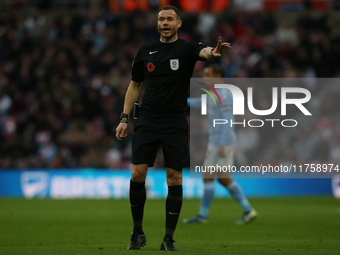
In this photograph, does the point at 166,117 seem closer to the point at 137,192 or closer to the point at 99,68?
the point at 137,192

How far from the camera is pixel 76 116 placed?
1927cm

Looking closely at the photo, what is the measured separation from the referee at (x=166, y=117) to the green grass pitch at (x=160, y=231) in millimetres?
515

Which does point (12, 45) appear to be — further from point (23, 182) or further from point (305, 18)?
point (305, 18)

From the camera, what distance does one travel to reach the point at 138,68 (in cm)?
620

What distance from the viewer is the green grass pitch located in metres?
6.09

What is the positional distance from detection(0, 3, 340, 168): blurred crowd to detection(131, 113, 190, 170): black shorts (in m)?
12.0

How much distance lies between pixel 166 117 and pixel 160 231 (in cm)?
254

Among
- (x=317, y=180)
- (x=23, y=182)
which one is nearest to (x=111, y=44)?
(x=23, y=182)

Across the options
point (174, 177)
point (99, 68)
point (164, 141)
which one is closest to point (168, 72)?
point (164, 141)

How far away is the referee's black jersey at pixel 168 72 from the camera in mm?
5980

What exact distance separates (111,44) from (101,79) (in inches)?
68.6

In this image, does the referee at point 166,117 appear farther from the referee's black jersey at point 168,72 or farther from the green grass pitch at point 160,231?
the green grass pitch at point 160,231

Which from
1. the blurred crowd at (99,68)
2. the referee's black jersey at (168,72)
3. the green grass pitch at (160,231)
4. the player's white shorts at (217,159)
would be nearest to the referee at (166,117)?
the referee's black jersey at (168,72)

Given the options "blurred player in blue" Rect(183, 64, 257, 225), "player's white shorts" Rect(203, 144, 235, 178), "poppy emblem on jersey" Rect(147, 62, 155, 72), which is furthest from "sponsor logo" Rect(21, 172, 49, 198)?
"poppy emblem on jersey" Rect(147, 62, 155, 72)
